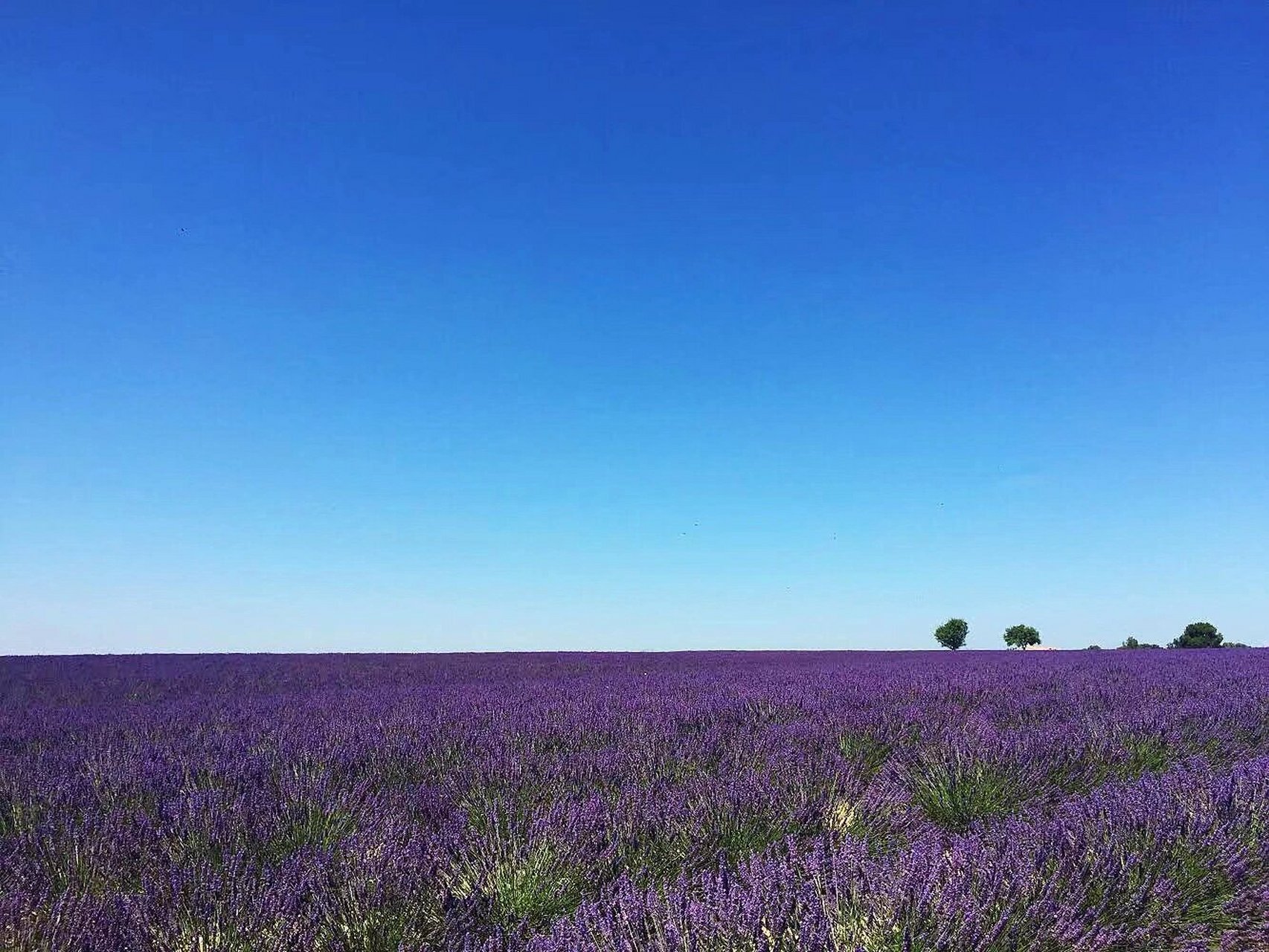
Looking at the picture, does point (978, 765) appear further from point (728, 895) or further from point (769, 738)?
point (728, 895)

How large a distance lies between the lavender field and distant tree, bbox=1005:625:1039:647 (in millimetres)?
22516

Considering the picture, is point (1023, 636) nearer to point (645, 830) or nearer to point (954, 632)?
point (954, 632)

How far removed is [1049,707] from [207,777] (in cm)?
517

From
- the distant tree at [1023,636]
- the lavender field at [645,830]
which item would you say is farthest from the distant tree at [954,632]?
the lavender field at [645,830]

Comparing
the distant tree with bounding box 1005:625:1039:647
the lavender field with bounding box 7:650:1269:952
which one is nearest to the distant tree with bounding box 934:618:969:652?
the distant tree with bounding box 1005:625:1039:647

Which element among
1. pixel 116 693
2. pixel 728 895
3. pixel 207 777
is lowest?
pixel 116 693

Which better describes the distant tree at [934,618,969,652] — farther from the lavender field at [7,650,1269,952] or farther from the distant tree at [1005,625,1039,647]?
the lavender field at [7,650,1269,952]

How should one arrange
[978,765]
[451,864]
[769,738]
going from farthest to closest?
[769,738], [978,765], [451,864]

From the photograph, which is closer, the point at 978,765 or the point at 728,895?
the point at 728,895

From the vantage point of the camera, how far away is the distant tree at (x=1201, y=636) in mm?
24859

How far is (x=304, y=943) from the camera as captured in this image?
4.79 ft

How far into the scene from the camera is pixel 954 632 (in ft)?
83.7

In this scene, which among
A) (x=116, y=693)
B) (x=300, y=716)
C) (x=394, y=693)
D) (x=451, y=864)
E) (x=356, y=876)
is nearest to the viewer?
(x=356, y=876)

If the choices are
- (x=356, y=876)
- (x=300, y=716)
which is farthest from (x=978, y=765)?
(x=300, y=716)
